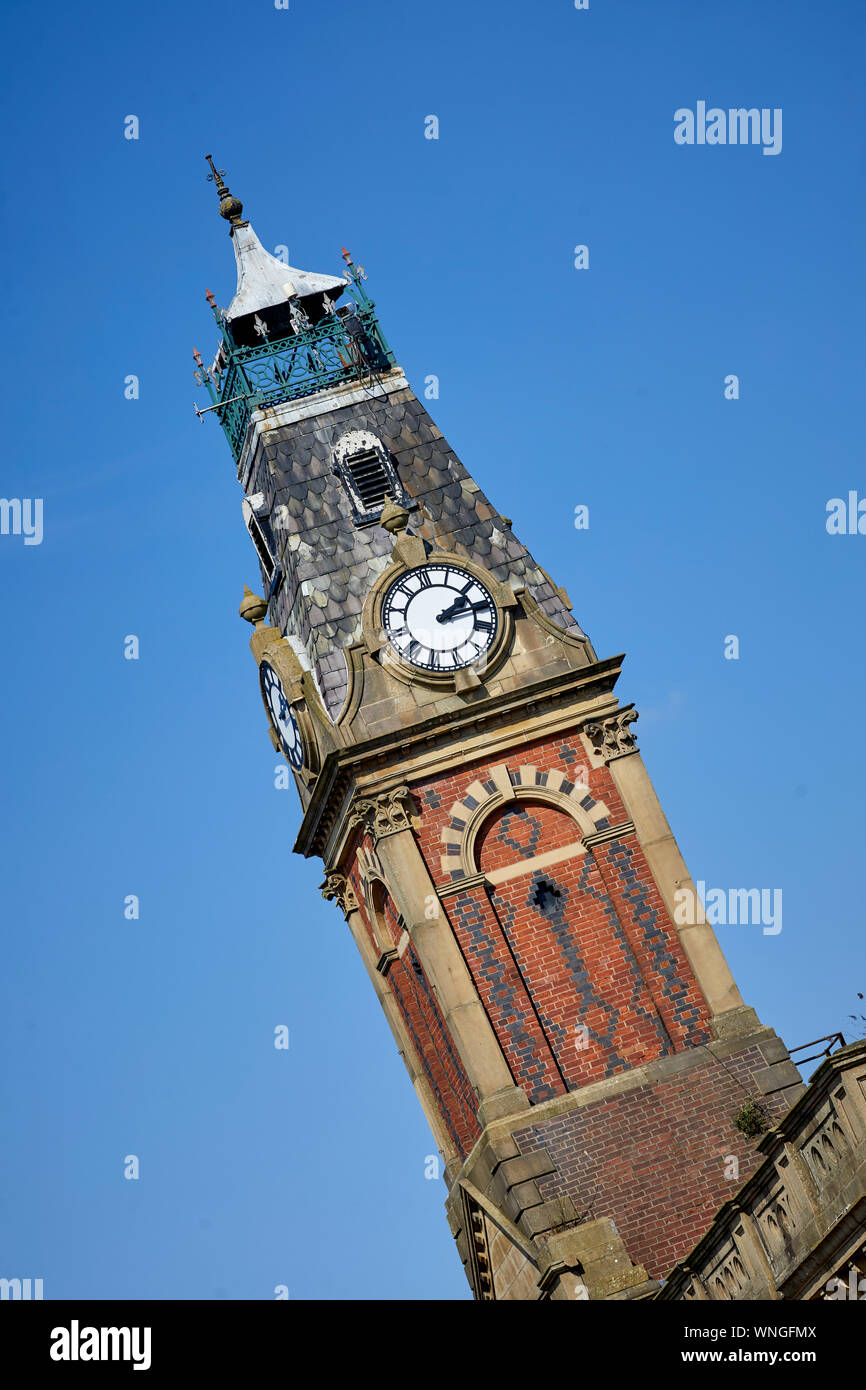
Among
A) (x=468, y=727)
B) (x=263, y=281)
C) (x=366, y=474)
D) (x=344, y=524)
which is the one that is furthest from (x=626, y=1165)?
(x=263, y=281)

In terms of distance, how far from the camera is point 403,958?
4672 centimetres

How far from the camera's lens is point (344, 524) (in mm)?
48781

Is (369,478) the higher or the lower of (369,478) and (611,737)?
the higher

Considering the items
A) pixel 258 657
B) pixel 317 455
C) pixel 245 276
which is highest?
pixel 245 276

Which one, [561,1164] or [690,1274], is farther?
[561,1164]

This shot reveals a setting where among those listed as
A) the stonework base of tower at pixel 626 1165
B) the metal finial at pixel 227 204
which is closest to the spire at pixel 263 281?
the metal finial at pixel 227 204

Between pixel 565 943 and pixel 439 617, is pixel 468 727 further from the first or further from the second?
pixel 565 943

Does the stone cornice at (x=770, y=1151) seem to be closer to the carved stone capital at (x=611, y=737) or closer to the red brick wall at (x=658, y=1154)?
the red brick wall at (x=658, y=1154)

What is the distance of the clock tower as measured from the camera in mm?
42375

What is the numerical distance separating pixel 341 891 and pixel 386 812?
150 inches

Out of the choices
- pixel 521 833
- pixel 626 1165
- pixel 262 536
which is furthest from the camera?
pixel 262 536
